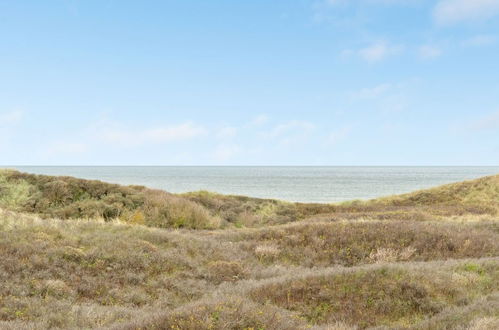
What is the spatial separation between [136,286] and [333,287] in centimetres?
546

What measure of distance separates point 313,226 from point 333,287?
948 cm

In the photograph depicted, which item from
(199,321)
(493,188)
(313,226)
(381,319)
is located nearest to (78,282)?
(199,321)

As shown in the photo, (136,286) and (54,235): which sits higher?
(54,235)

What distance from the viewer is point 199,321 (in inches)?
258

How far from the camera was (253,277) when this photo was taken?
12.7 m

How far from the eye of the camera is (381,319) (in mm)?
8266

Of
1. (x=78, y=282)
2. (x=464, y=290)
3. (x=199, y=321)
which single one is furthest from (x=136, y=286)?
(x=464, y=290)

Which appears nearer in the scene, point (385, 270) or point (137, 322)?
point (137, 322)

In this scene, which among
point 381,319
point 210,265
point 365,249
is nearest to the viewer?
point 381,319

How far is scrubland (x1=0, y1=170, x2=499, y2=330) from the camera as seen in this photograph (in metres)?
7.77

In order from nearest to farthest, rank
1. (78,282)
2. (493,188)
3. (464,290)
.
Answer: (464,290), (78,282), (493,188)

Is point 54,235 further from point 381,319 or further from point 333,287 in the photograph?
point 381,319

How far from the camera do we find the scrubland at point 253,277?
306 inches

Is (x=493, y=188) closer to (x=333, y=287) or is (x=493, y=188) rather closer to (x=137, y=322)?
(x=333, y=287)
